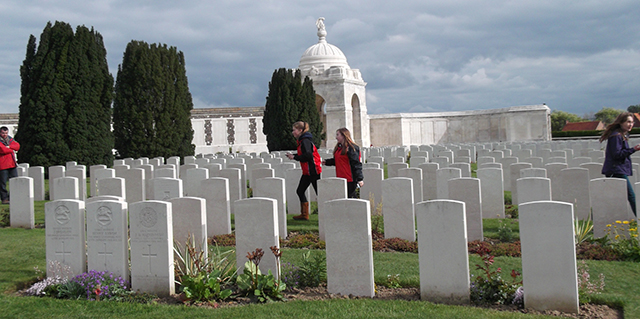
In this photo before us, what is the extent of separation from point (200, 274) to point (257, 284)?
646 millimetres

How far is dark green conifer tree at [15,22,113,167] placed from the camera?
1778 centimetres

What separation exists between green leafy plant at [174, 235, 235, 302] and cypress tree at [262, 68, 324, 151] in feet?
75.5

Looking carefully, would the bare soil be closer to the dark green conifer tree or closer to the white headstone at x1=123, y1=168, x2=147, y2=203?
the white headstone at x1=123, y1=168, x2=147, y2=203

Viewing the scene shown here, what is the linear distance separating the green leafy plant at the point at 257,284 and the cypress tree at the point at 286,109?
77.4 ft

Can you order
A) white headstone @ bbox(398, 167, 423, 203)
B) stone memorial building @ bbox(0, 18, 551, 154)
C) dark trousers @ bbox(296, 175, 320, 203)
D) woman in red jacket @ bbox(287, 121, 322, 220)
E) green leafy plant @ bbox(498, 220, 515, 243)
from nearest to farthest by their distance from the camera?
green leafy plant @ bbox(498, 220, 515, 243)
woman in red jacket @ bbox(287, 121, 322, 220)
dark trousers @ bbox(296, 175, 320, 203)
white headstone @ bbox(398, 167, 423, 203)
stone memorial building @ bbox(0, 18, 551, 154)

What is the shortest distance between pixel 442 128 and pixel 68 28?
32.4m

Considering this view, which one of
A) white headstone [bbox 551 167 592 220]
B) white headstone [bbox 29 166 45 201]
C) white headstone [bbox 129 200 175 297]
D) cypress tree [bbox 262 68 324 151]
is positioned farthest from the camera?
cypress tree [bbox 262 68 324 151]

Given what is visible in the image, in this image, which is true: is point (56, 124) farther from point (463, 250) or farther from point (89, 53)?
point (463, 250)

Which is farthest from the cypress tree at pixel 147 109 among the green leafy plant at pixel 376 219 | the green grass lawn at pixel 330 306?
the green grass lawn at pixel 330 306

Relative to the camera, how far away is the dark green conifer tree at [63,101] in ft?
58.3

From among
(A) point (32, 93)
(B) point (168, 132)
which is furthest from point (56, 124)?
(B) point (168, 132)

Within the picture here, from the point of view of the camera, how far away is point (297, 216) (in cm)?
1001

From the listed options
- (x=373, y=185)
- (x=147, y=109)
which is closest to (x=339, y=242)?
(x=373, y=185)

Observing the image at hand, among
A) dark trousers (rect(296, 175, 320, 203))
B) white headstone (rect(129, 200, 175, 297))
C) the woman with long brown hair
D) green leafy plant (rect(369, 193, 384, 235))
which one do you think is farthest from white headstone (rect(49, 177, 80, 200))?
the woman with long brown hair
